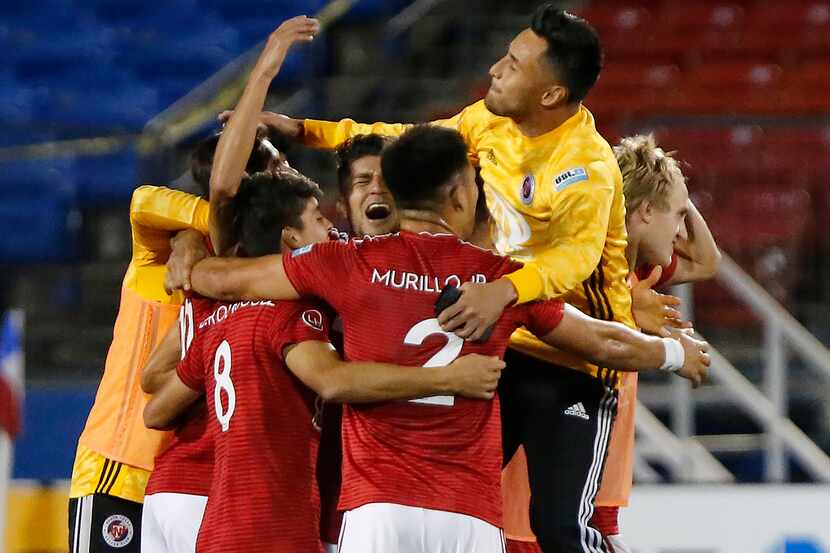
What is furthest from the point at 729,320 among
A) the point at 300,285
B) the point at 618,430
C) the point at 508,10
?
the point at 300,285

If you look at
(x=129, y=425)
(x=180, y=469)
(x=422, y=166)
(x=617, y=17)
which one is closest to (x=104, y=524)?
(x=129, y=425)

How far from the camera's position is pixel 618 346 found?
3.72 m

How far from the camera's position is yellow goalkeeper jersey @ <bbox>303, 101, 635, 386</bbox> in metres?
3.79

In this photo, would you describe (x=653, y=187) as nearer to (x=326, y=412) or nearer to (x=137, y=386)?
(x=326, y=412)

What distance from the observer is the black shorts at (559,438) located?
3945 millimetres

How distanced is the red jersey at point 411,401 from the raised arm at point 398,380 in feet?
0.13

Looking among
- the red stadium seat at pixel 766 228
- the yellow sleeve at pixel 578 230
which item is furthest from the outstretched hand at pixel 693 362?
the red stadium seat at pixel 766 228

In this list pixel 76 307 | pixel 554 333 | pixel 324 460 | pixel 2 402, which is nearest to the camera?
pixel 554 333

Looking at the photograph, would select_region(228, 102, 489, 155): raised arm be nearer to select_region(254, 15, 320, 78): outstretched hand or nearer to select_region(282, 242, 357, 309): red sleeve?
select_region(254, 15, 320, 78): outstretched hand

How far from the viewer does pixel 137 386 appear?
419cm

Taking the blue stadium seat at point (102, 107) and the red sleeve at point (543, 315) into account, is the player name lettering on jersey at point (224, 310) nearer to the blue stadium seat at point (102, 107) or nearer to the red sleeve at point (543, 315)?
the red sleeve at point (543, 315)

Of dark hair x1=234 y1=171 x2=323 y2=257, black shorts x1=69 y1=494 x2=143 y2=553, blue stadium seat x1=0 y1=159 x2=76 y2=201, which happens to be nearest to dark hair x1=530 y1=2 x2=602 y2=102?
dark hair x1=234 y1=171 x2=323 y2=257

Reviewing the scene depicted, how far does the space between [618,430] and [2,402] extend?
88.1 inches

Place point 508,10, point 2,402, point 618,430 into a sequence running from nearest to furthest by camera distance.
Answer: point 618,430, point 2,402, point 508,10
